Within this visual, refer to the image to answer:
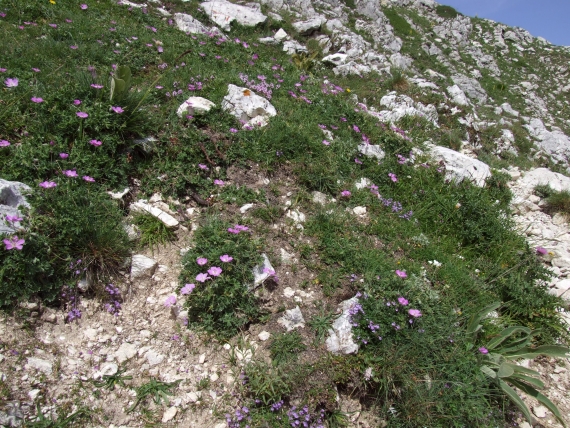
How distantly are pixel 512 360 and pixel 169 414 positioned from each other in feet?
10.8

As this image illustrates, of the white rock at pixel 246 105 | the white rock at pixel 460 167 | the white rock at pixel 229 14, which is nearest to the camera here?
the white rock at pixel 246 105

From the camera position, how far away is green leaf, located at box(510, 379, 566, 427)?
3.37 meters

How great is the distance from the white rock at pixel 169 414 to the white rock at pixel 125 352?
1.77 ft

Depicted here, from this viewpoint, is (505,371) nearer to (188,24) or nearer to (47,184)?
(47,184)

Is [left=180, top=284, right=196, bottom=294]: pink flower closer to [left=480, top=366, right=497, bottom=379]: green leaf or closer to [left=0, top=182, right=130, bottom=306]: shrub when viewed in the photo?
[left=0, top=182, right=130, bottom=306]: shrub

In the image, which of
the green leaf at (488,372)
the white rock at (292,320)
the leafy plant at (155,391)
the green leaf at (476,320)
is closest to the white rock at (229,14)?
the white rock at (292,320)

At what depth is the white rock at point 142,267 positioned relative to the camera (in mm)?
3432

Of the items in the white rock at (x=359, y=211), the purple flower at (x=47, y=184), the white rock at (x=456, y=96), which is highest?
the white rock at (x=456, y=96)

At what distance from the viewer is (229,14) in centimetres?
962

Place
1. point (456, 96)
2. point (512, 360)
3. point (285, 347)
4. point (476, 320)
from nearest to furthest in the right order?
1. point (285, 347)
2. point (476, 320)
3. point (512, 360)
4. point (456, 96)

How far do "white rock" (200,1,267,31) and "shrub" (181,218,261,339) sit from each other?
25.2ft

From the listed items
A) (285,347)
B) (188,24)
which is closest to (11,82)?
(285,347)

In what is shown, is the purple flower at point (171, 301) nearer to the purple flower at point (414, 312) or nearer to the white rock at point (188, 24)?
the purple flower at point (414, 312)

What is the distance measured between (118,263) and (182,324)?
0.84m
